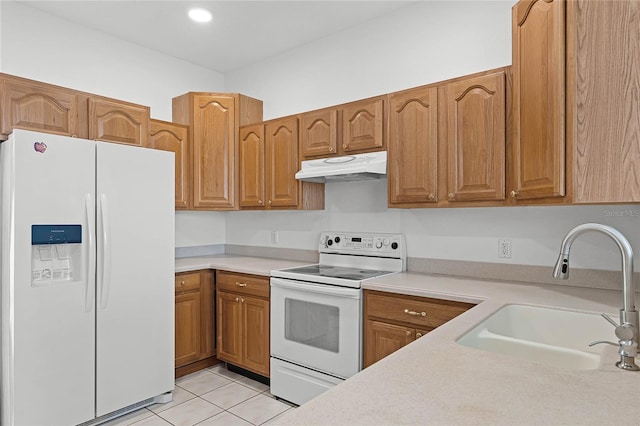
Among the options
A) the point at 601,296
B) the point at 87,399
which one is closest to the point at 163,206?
the point at 87,399

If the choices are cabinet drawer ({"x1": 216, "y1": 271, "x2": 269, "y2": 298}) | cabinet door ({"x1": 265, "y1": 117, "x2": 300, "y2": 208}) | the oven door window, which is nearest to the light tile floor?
the oven door window

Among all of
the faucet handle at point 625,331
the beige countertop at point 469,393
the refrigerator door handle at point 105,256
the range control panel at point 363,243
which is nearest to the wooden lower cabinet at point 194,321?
the refrigerator door handle at point 105,256

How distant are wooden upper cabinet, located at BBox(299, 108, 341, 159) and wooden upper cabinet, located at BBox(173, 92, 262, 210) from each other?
807 millimetres

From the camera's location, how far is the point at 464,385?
35.2 inches

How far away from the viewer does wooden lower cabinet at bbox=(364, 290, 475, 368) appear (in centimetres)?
208

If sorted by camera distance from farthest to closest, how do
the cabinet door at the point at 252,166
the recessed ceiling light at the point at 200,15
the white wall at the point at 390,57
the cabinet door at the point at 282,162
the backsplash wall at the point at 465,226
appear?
the cabinet door at the point at 252,166 → the cabinet door at the point at 282,162 → the recessed ceiling light at the point at 200,15 → the white wall at the point at 390,57 → the backsplash wall at the point at 465,226

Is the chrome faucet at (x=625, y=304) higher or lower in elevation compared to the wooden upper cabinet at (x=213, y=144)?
lower

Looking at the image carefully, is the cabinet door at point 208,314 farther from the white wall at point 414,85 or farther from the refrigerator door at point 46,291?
the refrigerator door at point 46,291

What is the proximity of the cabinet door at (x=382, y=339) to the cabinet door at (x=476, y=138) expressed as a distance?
2.78ft

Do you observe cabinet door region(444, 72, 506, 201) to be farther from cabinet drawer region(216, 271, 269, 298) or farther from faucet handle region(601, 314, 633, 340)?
cabinet drawer region(216, 271, 269, 298)

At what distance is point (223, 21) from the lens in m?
3.06

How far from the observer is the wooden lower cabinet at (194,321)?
121 inches

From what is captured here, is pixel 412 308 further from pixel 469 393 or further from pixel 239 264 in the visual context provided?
pixel 239 264

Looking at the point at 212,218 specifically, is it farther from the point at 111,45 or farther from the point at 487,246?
the point at 487,246
